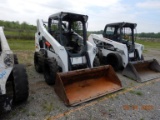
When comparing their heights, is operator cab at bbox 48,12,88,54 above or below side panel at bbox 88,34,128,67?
above

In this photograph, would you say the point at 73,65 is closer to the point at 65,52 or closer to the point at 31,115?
the point at 65,52

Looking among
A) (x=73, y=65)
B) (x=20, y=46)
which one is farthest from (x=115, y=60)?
(x=20, y=46)

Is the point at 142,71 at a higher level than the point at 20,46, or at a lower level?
lower

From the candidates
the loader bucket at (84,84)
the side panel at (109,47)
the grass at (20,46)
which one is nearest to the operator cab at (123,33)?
the side panel at (109,47)

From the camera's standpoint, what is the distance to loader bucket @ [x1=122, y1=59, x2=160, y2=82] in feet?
18.8

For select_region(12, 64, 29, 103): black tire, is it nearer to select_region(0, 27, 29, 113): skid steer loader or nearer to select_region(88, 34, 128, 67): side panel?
select_region(0, 27, 29, 113): skid steer loader

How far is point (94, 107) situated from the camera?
3613mm

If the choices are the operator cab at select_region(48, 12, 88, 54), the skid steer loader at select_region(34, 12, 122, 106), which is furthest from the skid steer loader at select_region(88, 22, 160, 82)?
the operator cab at select_region(48, 12, 88, 54)

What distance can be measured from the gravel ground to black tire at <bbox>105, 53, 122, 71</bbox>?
190 cm

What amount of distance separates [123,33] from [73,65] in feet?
11.5

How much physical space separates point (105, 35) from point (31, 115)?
5.67 m

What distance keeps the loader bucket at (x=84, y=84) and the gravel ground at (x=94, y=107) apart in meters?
0.15

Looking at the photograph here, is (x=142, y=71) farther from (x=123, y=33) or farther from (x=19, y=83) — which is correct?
(x=19, y=83)

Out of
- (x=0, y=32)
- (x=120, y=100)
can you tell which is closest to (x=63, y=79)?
(x=120, y=100)
